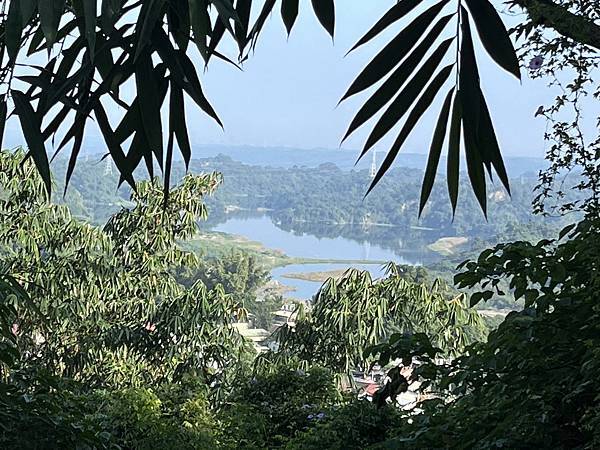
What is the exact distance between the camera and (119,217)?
3.90 m

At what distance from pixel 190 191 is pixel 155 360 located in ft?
2.66

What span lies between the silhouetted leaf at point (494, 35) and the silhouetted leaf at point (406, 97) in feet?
0.21

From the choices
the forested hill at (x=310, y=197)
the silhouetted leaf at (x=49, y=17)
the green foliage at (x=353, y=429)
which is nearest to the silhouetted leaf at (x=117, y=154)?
the silhouetted leaf at (x=49, y=17)

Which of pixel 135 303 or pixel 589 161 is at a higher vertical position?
pixel 589 161

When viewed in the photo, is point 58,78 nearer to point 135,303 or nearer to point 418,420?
point 418,420

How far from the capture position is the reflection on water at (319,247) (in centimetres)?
395

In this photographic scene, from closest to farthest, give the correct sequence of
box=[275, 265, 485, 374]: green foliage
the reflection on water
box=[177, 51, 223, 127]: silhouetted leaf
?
box=[177, 51, 223, 127]: silhouetted leaf, box=[275, 265, 485, 374]: green foliage, the reflection on water

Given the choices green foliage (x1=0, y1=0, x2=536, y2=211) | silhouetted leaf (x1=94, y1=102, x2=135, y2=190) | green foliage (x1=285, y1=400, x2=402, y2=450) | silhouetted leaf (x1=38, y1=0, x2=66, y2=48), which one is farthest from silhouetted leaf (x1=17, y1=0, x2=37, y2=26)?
green foliage (x1=285, y1=400, x2=402, y2=450)

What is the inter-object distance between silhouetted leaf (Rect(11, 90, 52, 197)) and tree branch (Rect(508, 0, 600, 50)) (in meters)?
0.64

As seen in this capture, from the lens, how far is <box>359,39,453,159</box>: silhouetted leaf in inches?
43.3

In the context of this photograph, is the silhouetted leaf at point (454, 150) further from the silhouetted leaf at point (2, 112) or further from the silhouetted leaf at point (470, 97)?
the silhouetted leaf at point (2, 112)

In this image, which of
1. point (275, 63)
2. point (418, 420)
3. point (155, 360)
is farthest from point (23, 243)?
point (418, 420)

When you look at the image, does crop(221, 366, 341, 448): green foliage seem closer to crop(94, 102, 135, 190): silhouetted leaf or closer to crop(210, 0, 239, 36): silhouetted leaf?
crop(94, 102, 135, 190): silhouetted leaf

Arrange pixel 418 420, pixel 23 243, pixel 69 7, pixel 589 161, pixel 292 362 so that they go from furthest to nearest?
pixel 23 243
pixel 292 362
pixel 69 7
pixel 418 420
pixel 589 161
